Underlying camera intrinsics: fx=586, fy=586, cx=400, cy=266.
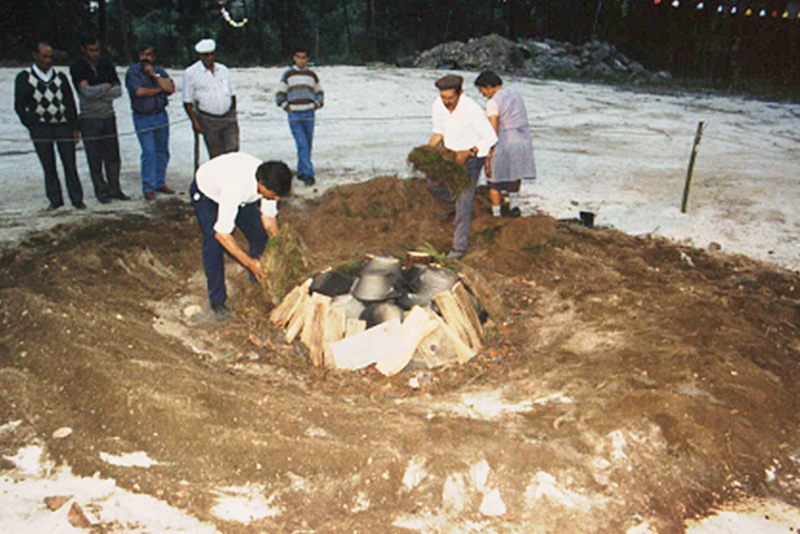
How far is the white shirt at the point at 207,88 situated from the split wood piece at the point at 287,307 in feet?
10.4

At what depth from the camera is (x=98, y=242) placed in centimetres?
534

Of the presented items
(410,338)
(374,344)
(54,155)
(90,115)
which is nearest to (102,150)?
(90,115)

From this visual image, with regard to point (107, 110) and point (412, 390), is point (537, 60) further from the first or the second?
point (412, 390)

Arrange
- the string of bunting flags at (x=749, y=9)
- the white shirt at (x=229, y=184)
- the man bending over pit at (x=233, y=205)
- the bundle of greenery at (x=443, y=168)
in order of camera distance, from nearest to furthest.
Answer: the man bending over pit at (x=233, y=205), the white shirt at (x=229, y=184), the bundle of greenery at (x=443, y=168), the string of bunting flags at (x=749, y=9)

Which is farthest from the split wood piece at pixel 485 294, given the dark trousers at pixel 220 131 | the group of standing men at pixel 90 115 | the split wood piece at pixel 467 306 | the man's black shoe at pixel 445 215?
the group of standing men at pixel 90 115

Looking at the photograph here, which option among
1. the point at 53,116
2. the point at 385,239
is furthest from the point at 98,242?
the point at 385,239

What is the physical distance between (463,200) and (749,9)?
19875 mm

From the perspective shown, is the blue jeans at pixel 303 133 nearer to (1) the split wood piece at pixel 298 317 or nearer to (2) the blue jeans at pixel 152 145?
(2) the blue jeans at pixel 152 145

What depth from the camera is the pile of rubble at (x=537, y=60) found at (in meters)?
19.6

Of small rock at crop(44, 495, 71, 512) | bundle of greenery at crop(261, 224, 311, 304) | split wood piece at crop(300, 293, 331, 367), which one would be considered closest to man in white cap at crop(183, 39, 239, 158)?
bundle of greenery at crop(261, 224, 311, 304)

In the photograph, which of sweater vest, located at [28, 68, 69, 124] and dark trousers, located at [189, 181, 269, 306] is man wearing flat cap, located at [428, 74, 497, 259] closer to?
dark trousers, located at [189, 181, 269, 306]

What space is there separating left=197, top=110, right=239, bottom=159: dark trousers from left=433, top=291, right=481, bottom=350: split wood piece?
393 cm

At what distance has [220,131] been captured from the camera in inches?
267

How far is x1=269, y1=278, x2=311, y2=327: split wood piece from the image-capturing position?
439 centimetres
